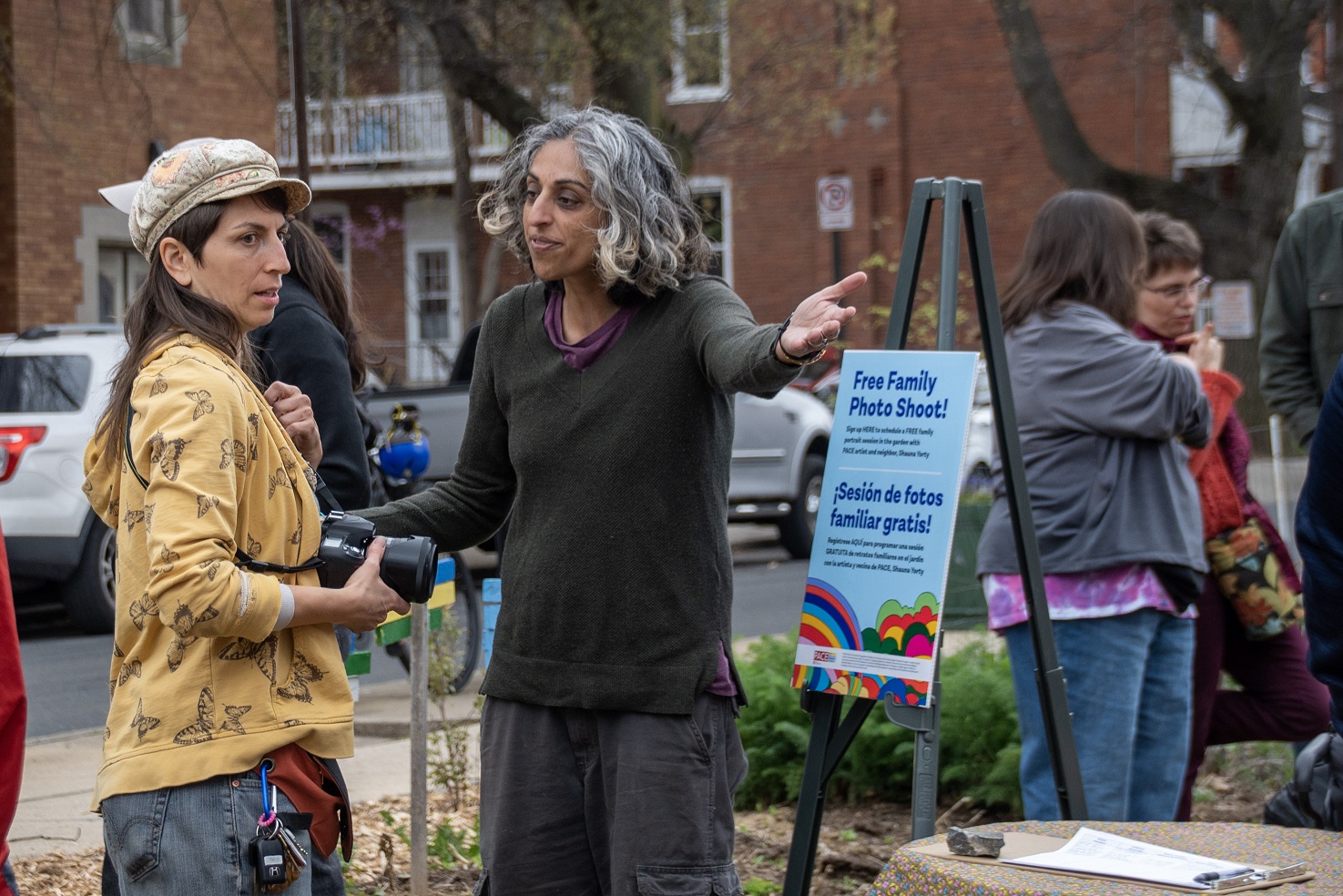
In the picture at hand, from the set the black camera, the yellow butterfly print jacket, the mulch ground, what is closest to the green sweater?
the black camera

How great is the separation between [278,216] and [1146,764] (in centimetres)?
291

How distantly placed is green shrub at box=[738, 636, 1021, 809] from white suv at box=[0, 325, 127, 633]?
5.40 meters

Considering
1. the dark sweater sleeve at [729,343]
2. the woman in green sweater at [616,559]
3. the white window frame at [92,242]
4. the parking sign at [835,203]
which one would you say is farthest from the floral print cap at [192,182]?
the white window frame at [92,242]

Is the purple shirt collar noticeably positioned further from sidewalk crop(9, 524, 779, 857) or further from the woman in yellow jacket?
sidewalk crop(9, 524, 779, 857)

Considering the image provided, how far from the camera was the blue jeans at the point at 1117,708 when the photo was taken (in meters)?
4.06

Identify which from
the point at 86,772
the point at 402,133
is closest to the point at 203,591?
the point at 86,772

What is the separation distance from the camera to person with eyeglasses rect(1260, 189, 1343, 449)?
468 cm

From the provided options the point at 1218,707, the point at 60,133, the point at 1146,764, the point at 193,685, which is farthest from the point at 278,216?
the point at 60,133

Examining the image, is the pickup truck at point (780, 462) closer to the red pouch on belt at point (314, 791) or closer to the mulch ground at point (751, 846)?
the mulch ground at point (751, 846)

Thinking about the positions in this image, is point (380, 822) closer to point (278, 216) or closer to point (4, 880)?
point (4, 880)

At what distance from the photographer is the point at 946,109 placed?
86.3 feet

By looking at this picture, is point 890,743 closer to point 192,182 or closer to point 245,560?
point 245,560

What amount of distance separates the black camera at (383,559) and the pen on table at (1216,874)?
126 cm

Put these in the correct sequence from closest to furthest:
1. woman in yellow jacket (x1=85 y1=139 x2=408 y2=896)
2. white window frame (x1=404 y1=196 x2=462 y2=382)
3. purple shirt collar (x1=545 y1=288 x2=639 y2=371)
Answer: woman in yellow jacket (x1=85 y1=139 x2=408 y2=896) → purple shirt collar (x1=545 y1=288 x2=639 y2=371) → white window frame (x1=404 y1=196 x2=462 y2=382)
